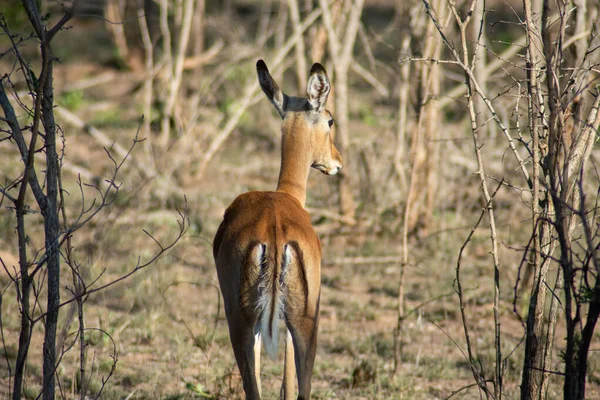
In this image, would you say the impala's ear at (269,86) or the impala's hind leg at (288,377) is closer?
the impala's hind leg at (288,377)

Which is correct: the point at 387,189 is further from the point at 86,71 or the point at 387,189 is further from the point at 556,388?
the point at 86,71

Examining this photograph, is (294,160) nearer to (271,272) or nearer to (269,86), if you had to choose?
(269,86)

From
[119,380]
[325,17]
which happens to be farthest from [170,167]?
[119,380]

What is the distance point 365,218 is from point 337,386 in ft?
13.0

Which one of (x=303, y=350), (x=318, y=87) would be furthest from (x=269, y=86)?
(x=303, y=350)

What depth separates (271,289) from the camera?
3.79 m

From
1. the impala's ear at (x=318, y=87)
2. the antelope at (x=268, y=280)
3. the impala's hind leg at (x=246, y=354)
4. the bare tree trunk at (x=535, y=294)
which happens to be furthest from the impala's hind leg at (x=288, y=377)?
the impala's ear at (x=318, y=87)

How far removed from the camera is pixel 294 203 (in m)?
4.48

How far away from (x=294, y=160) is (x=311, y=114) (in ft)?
1.27

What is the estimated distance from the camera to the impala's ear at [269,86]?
517 centimetres

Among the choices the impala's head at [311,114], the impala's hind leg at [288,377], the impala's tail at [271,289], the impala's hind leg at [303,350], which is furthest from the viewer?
the impala's head at [311,114]

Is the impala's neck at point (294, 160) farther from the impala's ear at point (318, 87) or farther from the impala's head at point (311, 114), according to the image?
the impala's ear at point (318, 87)

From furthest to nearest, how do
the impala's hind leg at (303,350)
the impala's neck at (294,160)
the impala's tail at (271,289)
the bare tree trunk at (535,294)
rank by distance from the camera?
the impala's neck at (294,160), the impala's hind leg at (303,350), the impala's tail at (271,289), the bare tree trunk at (535,294)

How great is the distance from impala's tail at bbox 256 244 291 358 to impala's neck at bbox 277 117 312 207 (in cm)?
122
